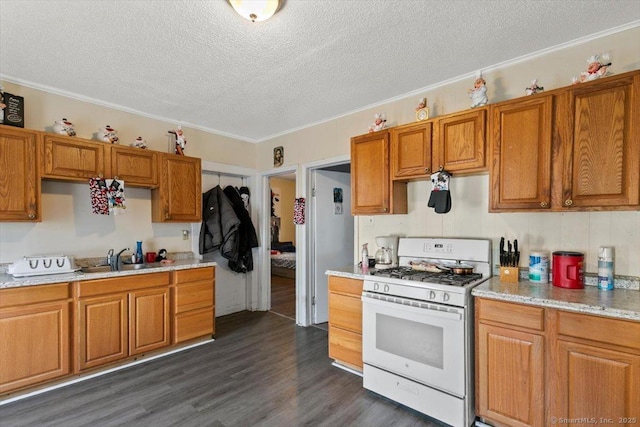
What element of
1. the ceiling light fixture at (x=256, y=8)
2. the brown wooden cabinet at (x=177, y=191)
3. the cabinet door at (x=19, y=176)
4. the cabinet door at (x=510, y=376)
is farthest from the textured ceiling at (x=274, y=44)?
the cabinet door at (x=510, y=376)

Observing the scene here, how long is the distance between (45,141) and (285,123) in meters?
2.31

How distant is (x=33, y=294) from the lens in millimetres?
2314

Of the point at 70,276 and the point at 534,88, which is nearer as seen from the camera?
the point at 534,88

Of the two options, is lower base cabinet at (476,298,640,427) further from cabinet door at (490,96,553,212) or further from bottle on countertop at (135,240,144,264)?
bottle on countertop at (135,240,144,264)

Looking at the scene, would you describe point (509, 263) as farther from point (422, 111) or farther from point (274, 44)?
point (274, 44)

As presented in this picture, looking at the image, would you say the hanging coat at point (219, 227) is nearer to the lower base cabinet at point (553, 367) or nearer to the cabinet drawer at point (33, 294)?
the cabinet drawer at point (33, 294)

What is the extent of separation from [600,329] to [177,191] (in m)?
3.64

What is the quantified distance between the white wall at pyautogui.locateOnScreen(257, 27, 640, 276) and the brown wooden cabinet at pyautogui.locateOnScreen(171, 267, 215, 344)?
175 centimetres

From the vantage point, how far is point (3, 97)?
248cm

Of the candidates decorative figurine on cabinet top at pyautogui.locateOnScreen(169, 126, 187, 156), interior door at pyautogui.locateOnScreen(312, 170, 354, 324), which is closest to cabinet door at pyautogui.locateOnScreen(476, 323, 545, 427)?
interior door at pyautogui.locateOnScreen(312, 170, 354, 324)

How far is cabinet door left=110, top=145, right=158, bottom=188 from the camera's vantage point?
2990 millimetres

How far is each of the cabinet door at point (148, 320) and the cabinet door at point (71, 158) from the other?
3.88 feet

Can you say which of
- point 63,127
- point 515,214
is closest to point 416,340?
point 515,214

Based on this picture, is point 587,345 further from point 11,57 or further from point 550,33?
point 11,57
